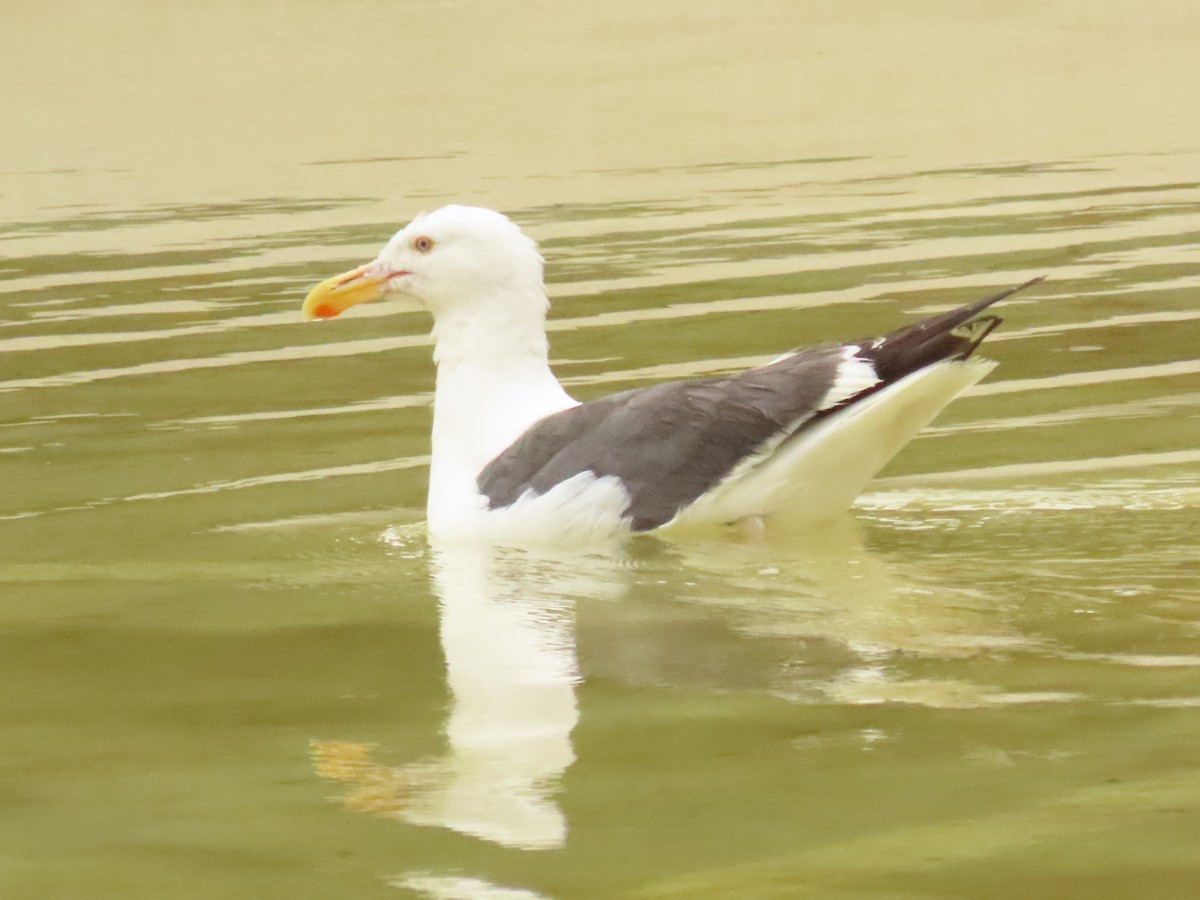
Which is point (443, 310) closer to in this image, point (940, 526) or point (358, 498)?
point (358, 498)

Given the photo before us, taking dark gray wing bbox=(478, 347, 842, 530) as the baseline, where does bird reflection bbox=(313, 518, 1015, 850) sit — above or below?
below

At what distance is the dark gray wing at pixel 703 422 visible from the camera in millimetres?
7281

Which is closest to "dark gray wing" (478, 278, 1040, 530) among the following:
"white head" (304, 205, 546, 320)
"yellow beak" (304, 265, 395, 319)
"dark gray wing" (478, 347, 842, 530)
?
"dark gray wing" (478, 347, 842, 530)

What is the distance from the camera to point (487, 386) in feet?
26.7

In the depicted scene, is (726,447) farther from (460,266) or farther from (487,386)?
(460,266)

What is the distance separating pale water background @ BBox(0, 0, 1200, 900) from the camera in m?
4.77

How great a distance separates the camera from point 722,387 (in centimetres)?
754

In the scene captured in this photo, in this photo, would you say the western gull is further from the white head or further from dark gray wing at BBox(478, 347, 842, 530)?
the white head

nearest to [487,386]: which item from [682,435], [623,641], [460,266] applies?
[460,266]

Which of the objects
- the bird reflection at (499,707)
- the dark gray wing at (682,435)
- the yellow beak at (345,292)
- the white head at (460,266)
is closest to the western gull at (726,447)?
the dark gray wing at (682,435)

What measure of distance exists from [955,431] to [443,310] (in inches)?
82.9

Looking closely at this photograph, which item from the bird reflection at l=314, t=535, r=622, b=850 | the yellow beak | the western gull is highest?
the yellow beak

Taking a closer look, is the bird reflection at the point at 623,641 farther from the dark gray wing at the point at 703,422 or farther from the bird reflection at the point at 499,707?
the dark gray wing at the point at 703,422

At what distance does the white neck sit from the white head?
0.03m
